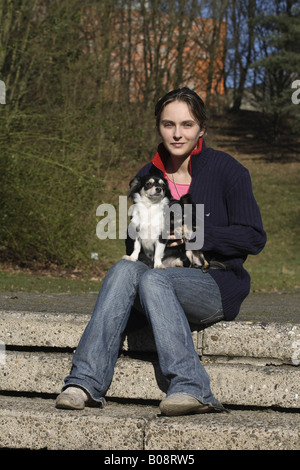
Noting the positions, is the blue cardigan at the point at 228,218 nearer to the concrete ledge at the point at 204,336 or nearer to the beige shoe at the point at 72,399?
the concrete ledge at the point at 204,336

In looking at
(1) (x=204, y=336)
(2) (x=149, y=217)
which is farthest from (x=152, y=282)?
(2) (x=149, y=217)

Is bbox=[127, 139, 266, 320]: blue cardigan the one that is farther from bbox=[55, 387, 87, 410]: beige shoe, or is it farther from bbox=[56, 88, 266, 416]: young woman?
bbox=[55, 387, 87, 410]: beige shoe

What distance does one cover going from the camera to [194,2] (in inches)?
934

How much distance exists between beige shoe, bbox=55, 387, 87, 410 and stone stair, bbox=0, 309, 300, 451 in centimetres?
5

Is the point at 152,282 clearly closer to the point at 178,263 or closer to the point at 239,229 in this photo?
the point at 239,229

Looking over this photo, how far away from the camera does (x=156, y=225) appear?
4.08 metres

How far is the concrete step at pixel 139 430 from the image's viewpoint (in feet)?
9.71

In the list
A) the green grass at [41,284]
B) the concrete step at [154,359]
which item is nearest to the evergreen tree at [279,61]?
the green grass at [41,284]

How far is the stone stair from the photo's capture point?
2986 millimetres

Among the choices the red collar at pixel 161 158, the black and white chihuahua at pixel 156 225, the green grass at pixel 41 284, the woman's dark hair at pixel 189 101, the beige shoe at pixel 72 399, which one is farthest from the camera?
the green grass at pixel 41 284

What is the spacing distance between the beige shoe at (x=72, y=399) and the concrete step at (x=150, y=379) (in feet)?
1.02

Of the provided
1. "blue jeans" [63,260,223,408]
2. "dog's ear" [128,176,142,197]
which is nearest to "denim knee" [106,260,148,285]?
"blue jeans" [63,260,223,408]

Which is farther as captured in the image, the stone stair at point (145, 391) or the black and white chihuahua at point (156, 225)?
the black and white chihuahua at point (156, 225)

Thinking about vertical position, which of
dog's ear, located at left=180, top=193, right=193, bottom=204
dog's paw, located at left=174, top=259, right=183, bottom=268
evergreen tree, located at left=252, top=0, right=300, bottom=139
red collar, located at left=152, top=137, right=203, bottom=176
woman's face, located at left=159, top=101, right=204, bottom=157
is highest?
evergreen tree, located at left=252, top=0, right=300, bottom=139
